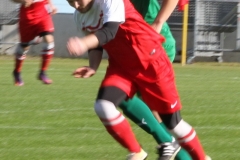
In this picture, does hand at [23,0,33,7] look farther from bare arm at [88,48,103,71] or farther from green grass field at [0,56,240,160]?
bare arm at [88,48,103,71]

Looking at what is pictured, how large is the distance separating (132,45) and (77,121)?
9.14ft

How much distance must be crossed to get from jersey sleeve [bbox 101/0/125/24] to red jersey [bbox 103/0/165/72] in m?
0.20

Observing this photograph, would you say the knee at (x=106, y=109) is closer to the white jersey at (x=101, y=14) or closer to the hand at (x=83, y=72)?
the hand at (x=83, y=72)

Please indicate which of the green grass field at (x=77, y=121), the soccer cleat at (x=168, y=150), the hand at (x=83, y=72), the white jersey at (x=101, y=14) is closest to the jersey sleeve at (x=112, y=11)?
the white jersey at (x=101, y=14)

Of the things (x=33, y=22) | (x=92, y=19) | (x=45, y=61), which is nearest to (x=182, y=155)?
(x=92, y=19)

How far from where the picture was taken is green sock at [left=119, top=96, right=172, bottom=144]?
4898 mm

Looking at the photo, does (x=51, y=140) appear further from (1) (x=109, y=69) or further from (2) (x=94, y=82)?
(2) (x=94, y=82)

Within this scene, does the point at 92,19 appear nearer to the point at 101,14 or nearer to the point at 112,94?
the point at 101,14

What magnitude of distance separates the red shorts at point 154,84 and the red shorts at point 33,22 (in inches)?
234

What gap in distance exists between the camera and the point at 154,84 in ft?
15.1

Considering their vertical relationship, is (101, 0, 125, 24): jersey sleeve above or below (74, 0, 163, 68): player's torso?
above

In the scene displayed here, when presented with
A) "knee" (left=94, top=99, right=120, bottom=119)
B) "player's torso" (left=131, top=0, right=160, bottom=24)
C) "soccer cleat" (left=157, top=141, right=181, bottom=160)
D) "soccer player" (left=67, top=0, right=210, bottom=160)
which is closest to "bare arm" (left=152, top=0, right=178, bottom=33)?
"soccer player" (left=67, top=0, right=210, bottom=160)

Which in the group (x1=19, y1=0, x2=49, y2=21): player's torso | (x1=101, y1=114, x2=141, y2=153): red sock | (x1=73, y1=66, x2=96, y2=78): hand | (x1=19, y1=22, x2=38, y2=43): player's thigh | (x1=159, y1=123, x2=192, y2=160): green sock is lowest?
(x1=19, y1=22, x2=38, y2=43): player's thigh

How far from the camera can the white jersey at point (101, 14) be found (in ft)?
13.9
